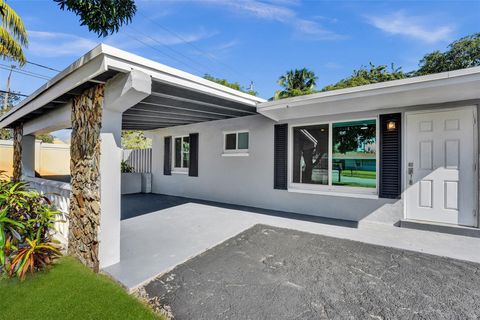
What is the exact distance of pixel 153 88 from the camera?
3867 millimetres

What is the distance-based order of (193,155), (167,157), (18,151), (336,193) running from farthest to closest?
(167,157), (193,155), (18,151), (336,193)

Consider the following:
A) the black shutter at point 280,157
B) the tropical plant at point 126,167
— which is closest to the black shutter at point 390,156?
the black shutter at point 280,157

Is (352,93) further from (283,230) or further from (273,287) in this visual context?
(273,287)

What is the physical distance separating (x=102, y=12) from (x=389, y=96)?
216 inches

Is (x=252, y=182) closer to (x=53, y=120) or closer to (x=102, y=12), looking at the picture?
(x=53, y=120)

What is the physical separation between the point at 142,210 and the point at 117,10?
4.89 metres

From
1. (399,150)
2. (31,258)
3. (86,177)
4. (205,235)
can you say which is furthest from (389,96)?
(31,258)

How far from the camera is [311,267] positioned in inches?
127

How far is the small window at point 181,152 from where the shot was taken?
9.24m

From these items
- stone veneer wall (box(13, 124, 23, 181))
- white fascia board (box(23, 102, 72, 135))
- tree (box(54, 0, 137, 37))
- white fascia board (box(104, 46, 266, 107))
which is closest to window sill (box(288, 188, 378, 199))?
white fascia board (box(104, 46, 266, 107))

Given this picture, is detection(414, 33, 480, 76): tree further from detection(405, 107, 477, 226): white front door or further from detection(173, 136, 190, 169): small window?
detection(173, 136, 190, 169): small window

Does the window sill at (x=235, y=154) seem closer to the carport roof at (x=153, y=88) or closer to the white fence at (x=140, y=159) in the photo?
the carport roof at (x=153, y=88)

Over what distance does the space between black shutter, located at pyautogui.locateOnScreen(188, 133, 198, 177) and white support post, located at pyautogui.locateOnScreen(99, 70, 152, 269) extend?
17.5 ft

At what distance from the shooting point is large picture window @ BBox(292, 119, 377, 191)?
18.1 feet
